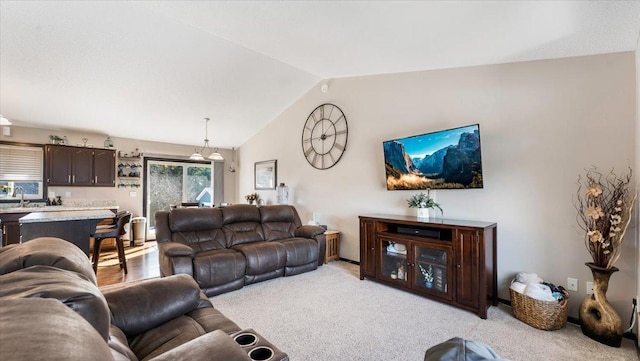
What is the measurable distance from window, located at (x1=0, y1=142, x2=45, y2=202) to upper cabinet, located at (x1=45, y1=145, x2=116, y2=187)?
17 cm

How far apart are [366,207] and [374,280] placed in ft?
3.72

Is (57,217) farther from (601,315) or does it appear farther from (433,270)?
(601,315)

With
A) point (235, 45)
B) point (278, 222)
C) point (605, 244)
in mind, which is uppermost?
point (235, 45)

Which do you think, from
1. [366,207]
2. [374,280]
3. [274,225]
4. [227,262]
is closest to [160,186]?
[274,225]

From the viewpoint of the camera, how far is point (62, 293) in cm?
83

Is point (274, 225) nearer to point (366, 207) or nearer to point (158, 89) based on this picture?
point (366, 207)

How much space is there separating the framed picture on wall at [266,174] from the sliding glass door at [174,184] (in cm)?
159

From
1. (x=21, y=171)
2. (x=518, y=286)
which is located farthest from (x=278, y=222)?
(x=21, y=171)

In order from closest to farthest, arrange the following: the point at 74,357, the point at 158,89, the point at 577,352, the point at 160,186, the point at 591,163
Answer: the point at 74,357
the point at 577,352
the point at 591,163
the point at 158,89
the point at 160,186

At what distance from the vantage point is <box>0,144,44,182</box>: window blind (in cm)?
478

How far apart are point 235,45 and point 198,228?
7.92 feet

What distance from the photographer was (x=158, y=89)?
421 cm

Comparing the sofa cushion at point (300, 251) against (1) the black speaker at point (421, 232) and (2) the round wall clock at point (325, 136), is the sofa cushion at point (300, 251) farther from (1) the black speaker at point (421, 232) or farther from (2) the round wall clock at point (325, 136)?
(2) the round wall clock at point (325, 136)

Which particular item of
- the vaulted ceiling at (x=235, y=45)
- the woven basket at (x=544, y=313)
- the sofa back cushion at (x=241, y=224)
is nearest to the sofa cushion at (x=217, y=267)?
the sofa back cushion at (x=241, y=224)
